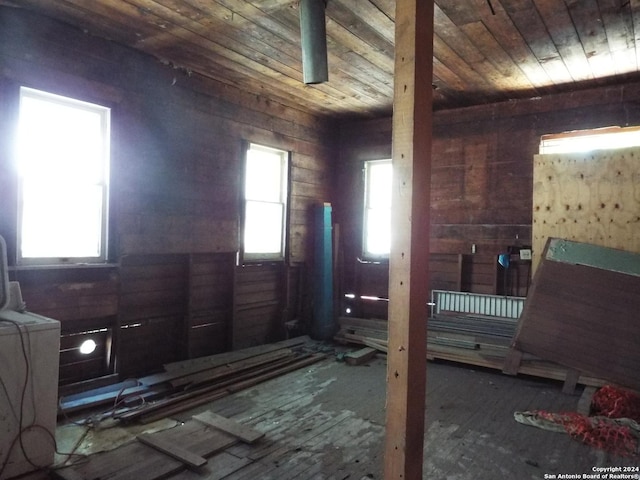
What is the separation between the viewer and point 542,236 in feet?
15.3

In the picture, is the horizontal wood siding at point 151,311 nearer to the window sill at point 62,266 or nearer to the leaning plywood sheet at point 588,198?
the window sill at point 62,266

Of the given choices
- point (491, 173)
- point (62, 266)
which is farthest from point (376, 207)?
point (62, 266)

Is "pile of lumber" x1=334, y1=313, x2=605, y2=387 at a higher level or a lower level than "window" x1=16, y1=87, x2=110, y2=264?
lower

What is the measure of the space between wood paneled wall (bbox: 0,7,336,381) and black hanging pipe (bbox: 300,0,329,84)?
1.84 m

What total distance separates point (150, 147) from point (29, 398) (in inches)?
93.9

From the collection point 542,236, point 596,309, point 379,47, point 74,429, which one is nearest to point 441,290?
point 542,236

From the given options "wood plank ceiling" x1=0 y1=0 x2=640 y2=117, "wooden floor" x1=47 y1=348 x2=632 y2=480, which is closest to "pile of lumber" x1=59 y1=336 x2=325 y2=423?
"wooden floor" x1=47 y1=348 x2=632 y2=480

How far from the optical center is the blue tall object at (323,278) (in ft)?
18.8

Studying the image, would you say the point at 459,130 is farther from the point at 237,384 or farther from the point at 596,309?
the point at 237,384

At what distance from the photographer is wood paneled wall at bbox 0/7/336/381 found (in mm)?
3373

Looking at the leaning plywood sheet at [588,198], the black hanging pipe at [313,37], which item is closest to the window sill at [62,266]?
the black hanging pipe at [313,37]

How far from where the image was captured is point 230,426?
3088 mm

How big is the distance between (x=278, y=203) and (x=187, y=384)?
2.50m

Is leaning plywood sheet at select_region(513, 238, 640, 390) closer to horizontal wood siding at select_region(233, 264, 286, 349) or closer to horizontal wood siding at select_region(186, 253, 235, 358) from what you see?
horizontal wood siding at select_region(233, 264, 286, 349)
